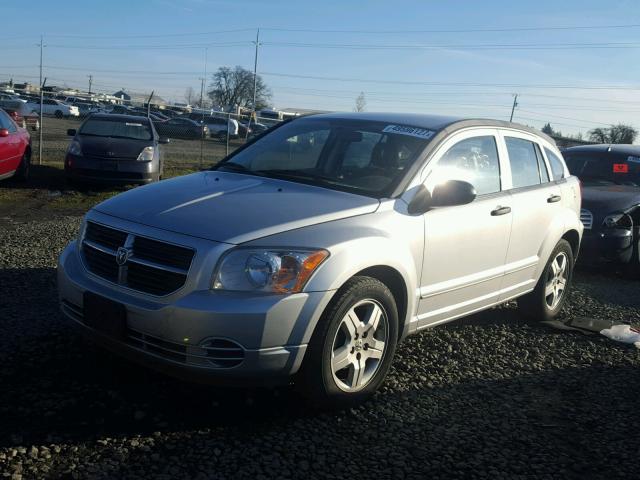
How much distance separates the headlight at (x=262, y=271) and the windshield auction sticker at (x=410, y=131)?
65.3 inches

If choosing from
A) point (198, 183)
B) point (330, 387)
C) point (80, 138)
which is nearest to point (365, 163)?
point (198, 183)

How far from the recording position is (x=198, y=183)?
14.0 feet

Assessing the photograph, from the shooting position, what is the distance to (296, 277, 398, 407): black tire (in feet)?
11.3

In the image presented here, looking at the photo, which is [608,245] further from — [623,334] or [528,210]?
[528,210]

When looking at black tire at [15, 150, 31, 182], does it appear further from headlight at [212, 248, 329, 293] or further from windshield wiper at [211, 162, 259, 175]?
headlight at [212, 248, 329, 293]

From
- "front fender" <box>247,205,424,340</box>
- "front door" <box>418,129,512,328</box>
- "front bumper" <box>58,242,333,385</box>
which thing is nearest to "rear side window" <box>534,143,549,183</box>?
"front door" <box>418,129,512,328</box>

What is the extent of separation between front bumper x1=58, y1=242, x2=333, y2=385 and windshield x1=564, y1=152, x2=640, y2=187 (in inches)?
287

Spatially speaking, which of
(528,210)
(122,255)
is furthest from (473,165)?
(122,255)

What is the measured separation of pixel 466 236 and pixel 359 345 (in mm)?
1242

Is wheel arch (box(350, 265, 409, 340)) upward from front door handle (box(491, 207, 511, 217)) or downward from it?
downward

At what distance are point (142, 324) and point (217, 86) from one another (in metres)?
99.9

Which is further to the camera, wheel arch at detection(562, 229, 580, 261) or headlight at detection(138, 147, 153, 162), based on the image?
headlight at detection(138, 147, 153, 162)

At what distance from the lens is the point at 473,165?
4.78 meters

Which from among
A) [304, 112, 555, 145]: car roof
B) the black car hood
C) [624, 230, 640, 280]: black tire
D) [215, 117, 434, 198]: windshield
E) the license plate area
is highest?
[304, 112, 555, 145]: car roof
